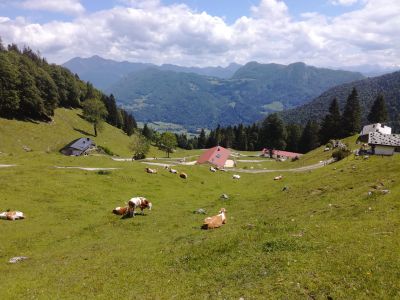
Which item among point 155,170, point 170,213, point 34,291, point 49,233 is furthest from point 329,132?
point 34,291

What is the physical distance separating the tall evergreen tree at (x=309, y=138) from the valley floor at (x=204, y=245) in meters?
134

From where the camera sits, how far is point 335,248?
19.2m

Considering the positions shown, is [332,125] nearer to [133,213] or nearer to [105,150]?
[105,150]

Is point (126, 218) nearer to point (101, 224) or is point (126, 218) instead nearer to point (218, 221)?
point (101, 224)

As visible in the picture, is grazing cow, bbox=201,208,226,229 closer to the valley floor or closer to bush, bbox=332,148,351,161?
the valley floor

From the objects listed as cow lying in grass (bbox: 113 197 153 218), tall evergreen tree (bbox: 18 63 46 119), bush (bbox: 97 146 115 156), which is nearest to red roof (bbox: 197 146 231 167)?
bush (bbox: 97 146 115 156)

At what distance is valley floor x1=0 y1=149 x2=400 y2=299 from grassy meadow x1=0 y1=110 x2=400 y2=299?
83 mm

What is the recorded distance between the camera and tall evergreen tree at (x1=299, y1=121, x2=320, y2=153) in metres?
178

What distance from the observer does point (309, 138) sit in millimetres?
180625

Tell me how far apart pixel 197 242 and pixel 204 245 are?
5.86ft

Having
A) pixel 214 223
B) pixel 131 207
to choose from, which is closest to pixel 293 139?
pixel 131 207

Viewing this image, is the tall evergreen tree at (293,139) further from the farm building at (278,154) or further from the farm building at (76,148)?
the farm building at (76,148)

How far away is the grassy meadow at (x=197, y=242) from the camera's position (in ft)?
54.9

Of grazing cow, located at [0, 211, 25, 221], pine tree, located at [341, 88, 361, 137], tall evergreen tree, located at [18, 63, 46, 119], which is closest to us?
grazing cow, located at [0, 211, 25, 221]
